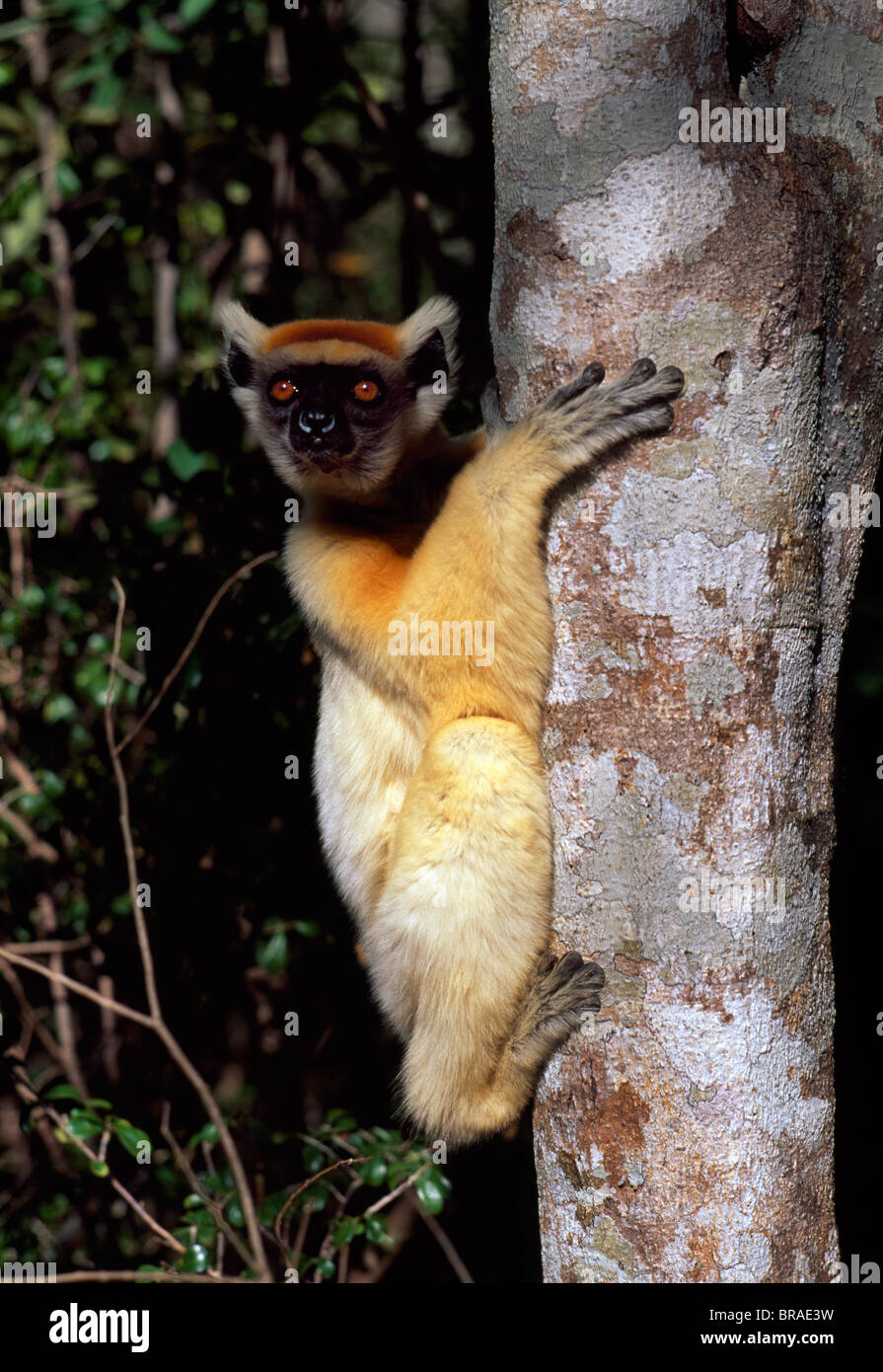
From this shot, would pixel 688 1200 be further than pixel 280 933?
No

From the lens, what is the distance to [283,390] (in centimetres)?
357

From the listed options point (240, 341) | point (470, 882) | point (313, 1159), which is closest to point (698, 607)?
point (470, 882)

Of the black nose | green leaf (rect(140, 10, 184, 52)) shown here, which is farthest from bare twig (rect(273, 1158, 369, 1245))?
green leaf (rect(140, 10, 184, 52))

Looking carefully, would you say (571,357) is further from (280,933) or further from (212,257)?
(212,257)

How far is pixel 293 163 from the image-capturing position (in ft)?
17.3

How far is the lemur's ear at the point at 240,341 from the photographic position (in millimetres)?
3797

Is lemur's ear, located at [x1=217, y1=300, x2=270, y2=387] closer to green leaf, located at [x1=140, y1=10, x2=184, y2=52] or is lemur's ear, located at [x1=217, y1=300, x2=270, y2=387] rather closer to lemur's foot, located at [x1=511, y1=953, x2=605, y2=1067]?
green leaf, located at [x1=140, y1=10, x2=184, y2=52]

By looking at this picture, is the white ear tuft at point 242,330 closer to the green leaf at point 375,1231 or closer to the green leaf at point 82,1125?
the green leaf at point 82,1125

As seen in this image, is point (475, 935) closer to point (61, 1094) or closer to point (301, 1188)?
point (301, 1188)

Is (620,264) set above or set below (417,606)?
above

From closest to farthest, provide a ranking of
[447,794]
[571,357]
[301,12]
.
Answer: [571,357] < [447,794] < [301,12]

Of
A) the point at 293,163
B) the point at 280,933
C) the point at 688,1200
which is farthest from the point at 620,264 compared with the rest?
the point at 293,163

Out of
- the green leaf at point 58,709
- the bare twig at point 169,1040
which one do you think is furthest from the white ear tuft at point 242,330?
the green leaf at point 58,709

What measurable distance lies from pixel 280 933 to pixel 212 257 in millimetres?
3614
